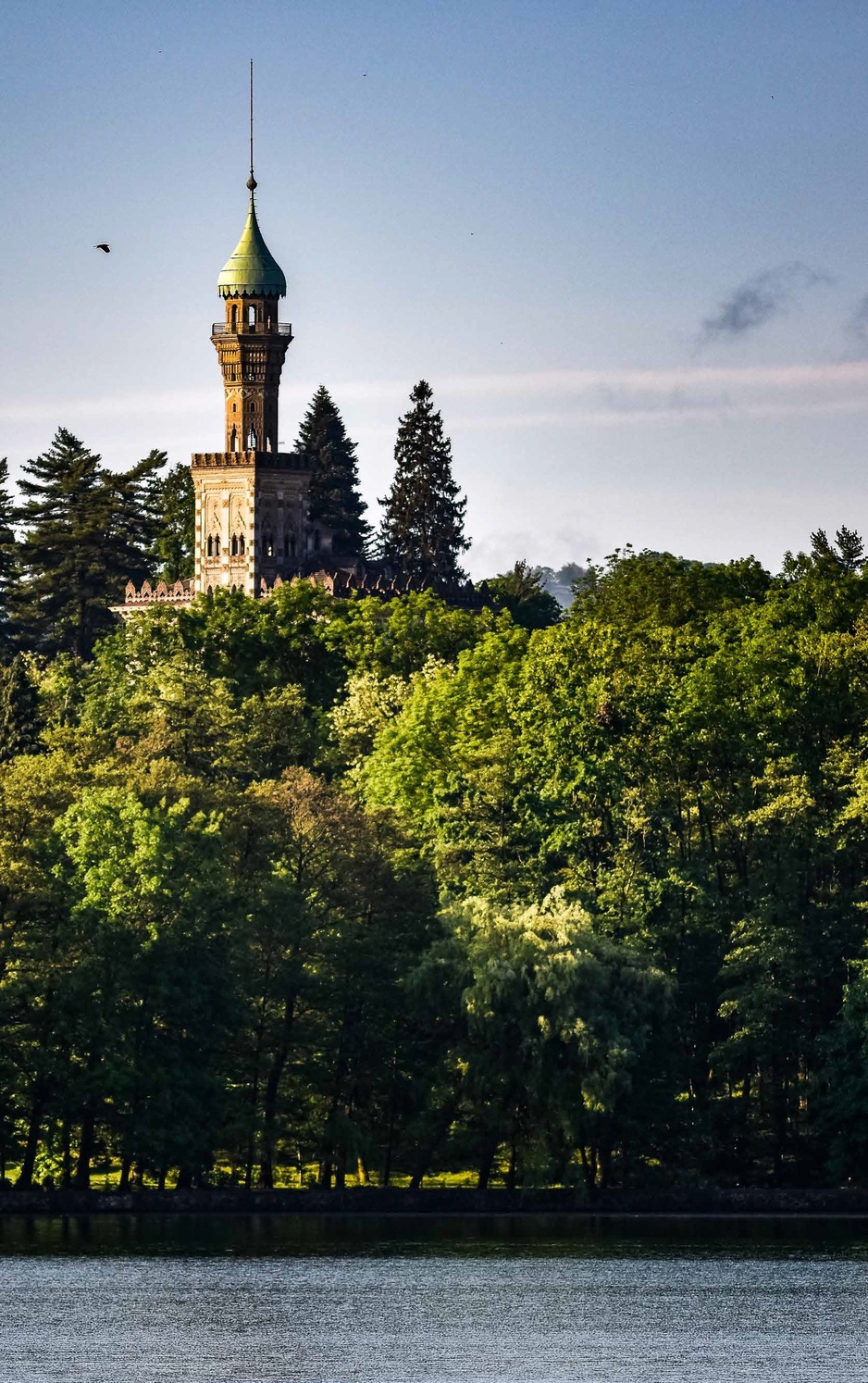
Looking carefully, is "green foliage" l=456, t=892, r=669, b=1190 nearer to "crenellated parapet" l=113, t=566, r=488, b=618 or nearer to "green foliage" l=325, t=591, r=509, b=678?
"green foliage" l=325, t=591, r=509, b=678

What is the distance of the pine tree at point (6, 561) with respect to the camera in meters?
176

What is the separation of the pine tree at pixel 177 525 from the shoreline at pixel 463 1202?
10108 cm

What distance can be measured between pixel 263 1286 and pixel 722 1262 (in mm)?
12372

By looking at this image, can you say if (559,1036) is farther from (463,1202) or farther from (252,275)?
(252,275)

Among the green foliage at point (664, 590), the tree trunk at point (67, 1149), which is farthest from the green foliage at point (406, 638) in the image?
the tree trunk at point (67, 1149)

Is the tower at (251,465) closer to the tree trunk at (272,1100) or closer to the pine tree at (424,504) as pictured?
the pine tree at (424,504)

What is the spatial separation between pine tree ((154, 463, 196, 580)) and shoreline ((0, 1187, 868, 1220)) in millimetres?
101078

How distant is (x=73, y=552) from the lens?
17850 centimetres

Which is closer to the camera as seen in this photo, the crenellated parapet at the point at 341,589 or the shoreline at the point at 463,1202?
the shoreline at the point at 463,1202

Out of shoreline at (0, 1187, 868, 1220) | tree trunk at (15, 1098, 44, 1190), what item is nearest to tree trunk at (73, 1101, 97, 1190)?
shoreline at (0, 1187, 868, 1220)

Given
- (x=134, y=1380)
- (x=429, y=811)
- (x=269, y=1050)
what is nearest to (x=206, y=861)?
(x=269, y=1050)

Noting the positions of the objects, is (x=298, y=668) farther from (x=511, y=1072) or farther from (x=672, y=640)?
(x=511, y=1072)

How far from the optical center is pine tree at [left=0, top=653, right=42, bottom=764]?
131m

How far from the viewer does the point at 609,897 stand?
9875cm
